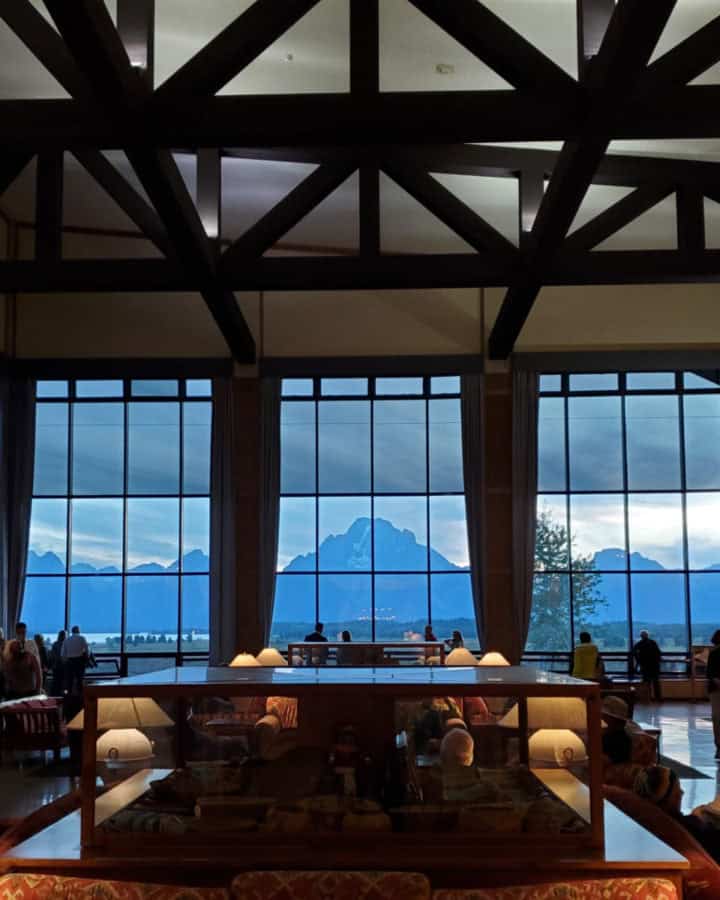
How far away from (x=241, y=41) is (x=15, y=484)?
42.6ft

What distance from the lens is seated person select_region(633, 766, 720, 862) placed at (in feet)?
16.1

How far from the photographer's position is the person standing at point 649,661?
19.0 metres

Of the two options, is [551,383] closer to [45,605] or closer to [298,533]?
[298,533]

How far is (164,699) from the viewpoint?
3.86 meters

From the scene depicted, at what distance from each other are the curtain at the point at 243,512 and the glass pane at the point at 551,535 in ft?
16.7

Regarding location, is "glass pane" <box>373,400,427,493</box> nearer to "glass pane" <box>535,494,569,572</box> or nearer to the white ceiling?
"glass pane" <box>535,494,569,572</box>

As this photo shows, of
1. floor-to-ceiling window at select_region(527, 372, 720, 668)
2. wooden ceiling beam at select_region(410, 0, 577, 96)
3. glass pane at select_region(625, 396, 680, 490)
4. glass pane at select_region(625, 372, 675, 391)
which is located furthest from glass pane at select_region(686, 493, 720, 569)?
wooden ceiling beam at select_region(410, 0, 577, 96)

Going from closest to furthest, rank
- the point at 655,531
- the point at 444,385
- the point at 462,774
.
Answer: the point at 462,774, the point at 444,385, the point at 655,531

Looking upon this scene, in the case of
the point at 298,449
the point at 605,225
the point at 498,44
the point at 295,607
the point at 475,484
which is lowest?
the point at 295,607

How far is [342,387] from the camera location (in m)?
20.6

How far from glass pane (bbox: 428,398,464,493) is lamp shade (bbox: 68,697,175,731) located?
1656 cm

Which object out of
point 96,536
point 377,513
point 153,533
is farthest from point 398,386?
point 96,536

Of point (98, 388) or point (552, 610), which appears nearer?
point (552, 610)

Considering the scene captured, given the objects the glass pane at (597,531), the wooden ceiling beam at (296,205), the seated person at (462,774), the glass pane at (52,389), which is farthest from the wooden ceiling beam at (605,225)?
the glass pane at (52,389)
